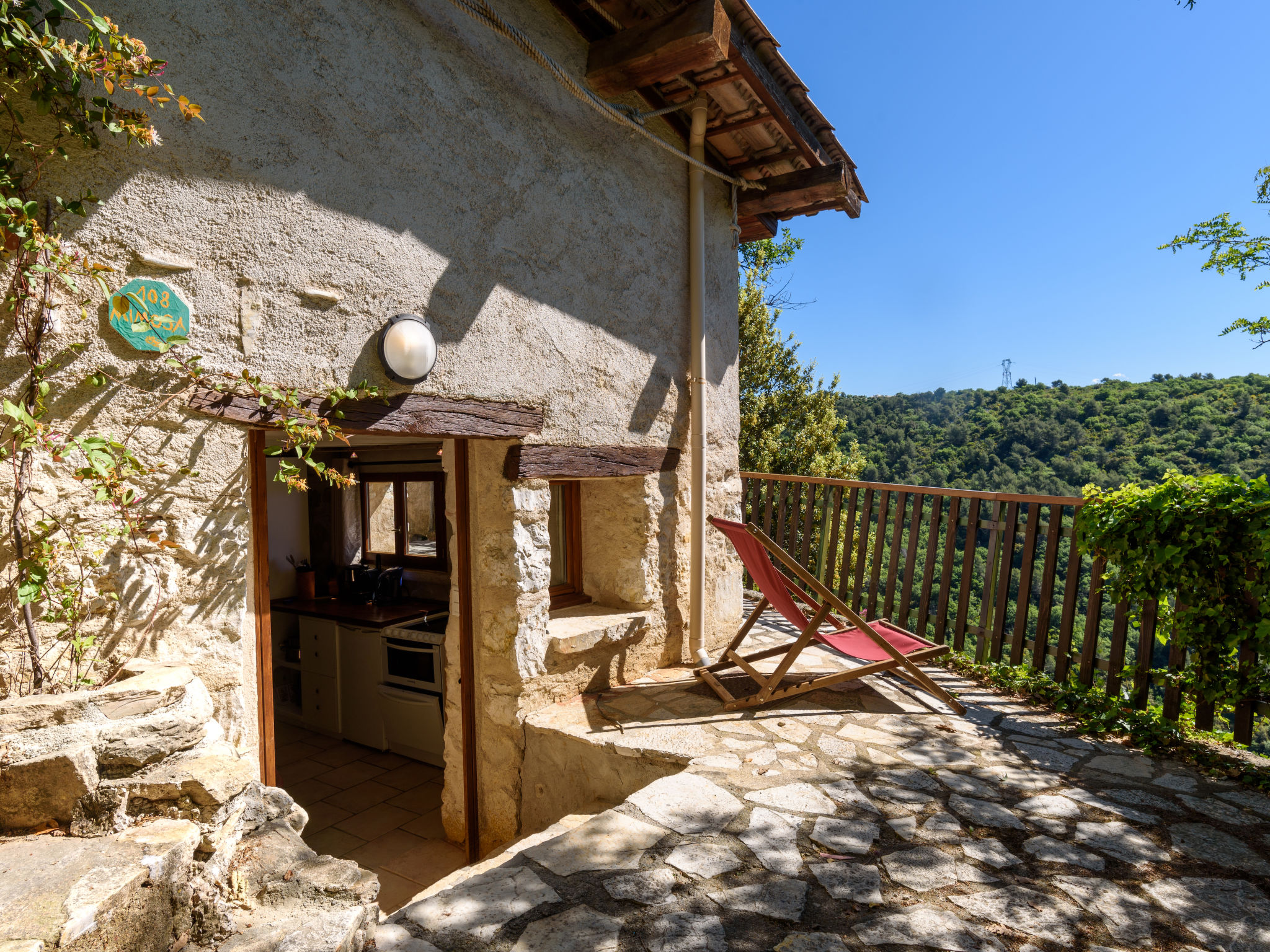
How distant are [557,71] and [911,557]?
4.13m

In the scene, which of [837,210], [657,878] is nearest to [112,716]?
[657,878]

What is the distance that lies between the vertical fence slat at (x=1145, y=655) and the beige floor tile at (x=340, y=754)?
200 inches

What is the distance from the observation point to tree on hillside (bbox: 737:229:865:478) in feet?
46.1

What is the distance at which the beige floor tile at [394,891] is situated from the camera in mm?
3330

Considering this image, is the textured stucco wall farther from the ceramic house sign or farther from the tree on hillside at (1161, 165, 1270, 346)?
the tree on hillside at (1161, 165, 1270, 346)

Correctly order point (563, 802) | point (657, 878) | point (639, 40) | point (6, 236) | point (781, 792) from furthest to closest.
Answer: point (639, 40)
point (563, 802)
point (781, 792)
point (657, 878)
point (6, 236)

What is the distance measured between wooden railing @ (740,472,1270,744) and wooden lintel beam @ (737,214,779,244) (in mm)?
2189

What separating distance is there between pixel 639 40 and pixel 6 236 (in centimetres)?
310

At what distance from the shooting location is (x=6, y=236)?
1.95 metres

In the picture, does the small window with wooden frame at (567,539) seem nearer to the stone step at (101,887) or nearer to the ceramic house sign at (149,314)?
the ceramic house sign at (149,314)

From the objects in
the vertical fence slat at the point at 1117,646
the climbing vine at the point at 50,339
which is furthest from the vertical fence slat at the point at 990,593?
the climbing vine at the point at 50,339

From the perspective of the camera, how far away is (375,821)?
13.8 ft

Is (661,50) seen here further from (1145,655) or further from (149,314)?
(1145,655)

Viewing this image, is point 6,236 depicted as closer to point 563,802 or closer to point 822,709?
point 563,802
